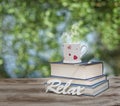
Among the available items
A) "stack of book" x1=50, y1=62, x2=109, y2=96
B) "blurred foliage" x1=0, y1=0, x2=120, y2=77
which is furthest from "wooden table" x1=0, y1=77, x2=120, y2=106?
"blurred foliage" x1=0, y1=0, x2=120, y2=77

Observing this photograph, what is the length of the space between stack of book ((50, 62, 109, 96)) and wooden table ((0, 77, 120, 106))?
3 centimetres

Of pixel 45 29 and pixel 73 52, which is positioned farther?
pixel 45 29

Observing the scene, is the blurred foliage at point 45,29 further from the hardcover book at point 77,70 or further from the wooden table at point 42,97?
the hardcover book at point 77,70

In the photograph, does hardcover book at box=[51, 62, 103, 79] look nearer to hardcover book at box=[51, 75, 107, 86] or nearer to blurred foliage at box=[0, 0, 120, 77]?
hardcover book at box=[51, 75, 107, 86]

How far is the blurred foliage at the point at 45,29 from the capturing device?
2.51 metres

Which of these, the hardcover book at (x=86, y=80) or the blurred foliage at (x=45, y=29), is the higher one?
the blurred foliage at (x=45, y=29)

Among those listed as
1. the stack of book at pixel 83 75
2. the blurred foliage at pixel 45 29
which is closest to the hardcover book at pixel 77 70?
the stack of book at pixel 83 75

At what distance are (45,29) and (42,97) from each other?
131 cm

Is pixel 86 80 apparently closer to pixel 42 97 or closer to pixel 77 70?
pixel 77 70

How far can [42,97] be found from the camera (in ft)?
4.11

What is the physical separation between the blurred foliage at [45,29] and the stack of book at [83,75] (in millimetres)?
1221

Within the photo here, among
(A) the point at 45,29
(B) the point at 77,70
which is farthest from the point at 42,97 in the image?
(A) the point at 45,29

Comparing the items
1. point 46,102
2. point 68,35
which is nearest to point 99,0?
point 68,35

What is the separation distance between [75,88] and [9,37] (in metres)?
1.39
